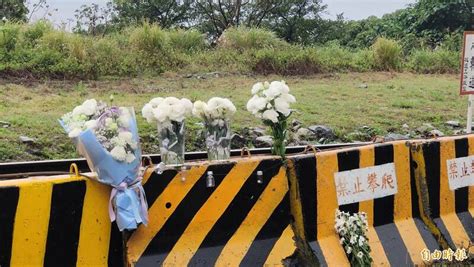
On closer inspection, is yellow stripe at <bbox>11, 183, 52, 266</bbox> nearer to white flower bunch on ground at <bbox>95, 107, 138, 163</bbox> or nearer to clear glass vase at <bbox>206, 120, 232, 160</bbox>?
white flower bunch on ground at <bbox>95, 107, 138, 163</bbox>

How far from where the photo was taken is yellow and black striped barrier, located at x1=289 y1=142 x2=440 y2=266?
4.19m

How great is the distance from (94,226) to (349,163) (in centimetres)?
190

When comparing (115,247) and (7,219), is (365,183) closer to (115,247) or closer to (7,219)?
(115,247)

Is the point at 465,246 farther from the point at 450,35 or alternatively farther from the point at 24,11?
the point at 450,35

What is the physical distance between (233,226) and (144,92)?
20.5 ft

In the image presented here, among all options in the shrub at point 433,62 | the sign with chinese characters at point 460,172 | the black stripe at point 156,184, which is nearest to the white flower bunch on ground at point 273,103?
the black stripe at point 156,184

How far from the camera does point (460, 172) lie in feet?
16.3

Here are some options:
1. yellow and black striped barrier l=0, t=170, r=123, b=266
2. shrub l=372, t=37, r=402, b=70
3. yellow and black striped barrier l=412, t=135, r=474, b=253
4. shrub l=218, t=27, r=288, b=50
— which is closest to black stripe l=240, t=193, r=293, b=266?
yellow and black striped barrier l=0, t=170, r=123, b=266

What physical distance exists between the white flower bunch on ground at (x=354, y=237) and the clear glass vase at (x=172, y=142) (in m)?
1.26

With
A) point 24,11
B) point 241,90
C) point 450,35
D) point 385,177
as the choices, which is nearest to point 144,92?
point 241,90

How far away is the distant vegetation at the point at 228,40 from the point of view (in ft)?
37.3

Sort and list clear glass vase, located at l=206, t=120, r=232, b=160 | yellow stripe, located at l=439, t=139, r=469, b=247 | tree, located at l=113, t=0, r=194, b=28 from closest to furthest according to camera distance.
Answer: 1. clear glass vase, located at l=206, t=120, r=232, b=160
2. yellow stripe, located at l=439, t=139, r=469, b=247
3. tree, located at l=113, t=0, r=194, b=28

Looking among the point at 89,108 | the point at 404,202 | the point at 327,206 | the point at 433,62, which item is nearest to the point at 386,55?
the point at 433,62

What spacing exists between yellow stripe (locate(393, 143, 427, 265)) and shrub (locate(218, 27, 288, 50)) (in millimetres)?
10152
